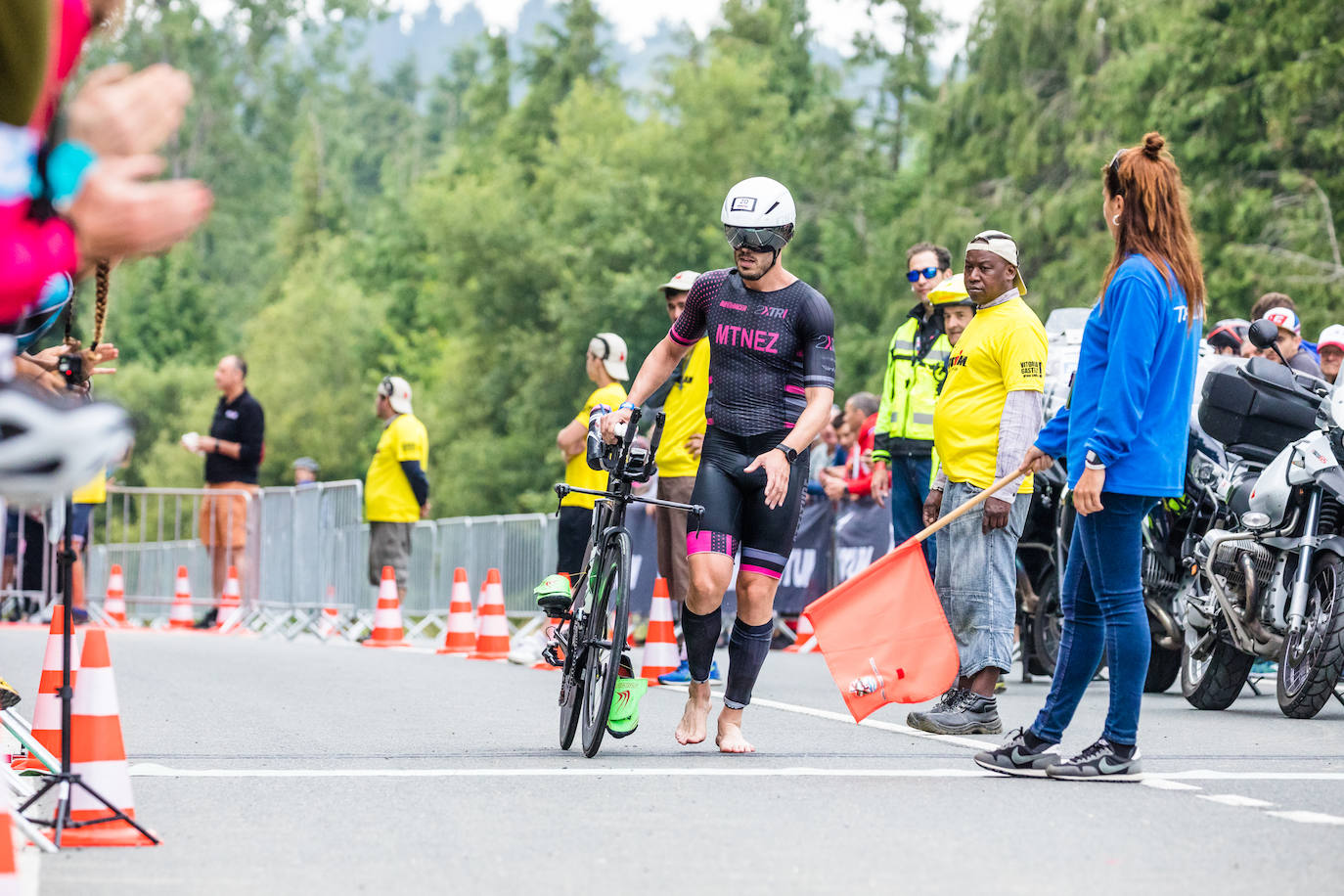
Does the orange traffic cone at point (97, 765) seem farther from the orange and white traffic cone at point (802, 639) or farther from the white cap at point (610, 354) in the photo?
the orange and white traffic cone at point (802, 639)

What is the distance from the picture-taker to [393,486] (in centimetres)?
1736

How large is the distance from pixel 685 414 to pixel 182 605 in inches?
437

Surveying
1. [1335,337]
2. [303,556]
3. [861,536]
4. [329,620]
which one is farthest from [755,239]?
[303,556]

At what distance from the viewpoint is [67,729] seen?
5.32m

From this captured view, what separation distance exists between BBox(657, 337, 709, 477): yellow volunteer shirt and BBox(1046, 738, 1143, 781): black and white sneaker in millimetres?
4119

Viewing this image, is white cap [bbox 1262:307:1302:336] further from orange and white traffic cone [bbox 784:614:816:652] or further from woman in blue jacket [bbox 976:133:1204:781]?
woman in blue jacket [bbox 976:133:1204:781]

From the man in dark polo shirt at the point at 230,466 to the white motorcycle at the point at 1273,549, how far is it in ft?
33.4

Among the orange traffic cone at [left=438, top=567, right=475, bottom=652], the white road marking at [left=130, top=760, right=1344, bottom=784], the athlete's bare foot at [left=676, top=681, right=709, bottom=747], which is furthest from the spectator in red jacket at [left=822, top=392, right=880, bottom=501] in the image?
the white road marking at [left=130, top=760, right=1344, bottom=784]

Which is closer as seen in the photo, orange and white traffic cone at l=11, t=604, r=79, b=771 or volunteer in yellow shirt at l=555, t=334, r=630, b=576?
orange and white traffic cone at l=11, t=604, r=79, b=771

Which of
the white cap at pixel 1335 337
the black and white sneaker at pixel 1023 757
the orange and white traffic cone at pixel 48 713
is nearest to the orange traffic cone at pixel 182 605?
the white cap at pixel 1335 337

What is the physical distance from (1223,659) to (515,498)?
4788cm

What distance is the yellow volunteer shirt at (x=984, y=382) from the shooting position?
8.86 meters

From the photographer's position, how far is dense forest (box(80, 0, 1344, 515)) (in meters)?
32.5

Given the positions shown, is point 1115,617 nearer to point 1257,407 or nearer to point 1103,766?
point 1103,766
